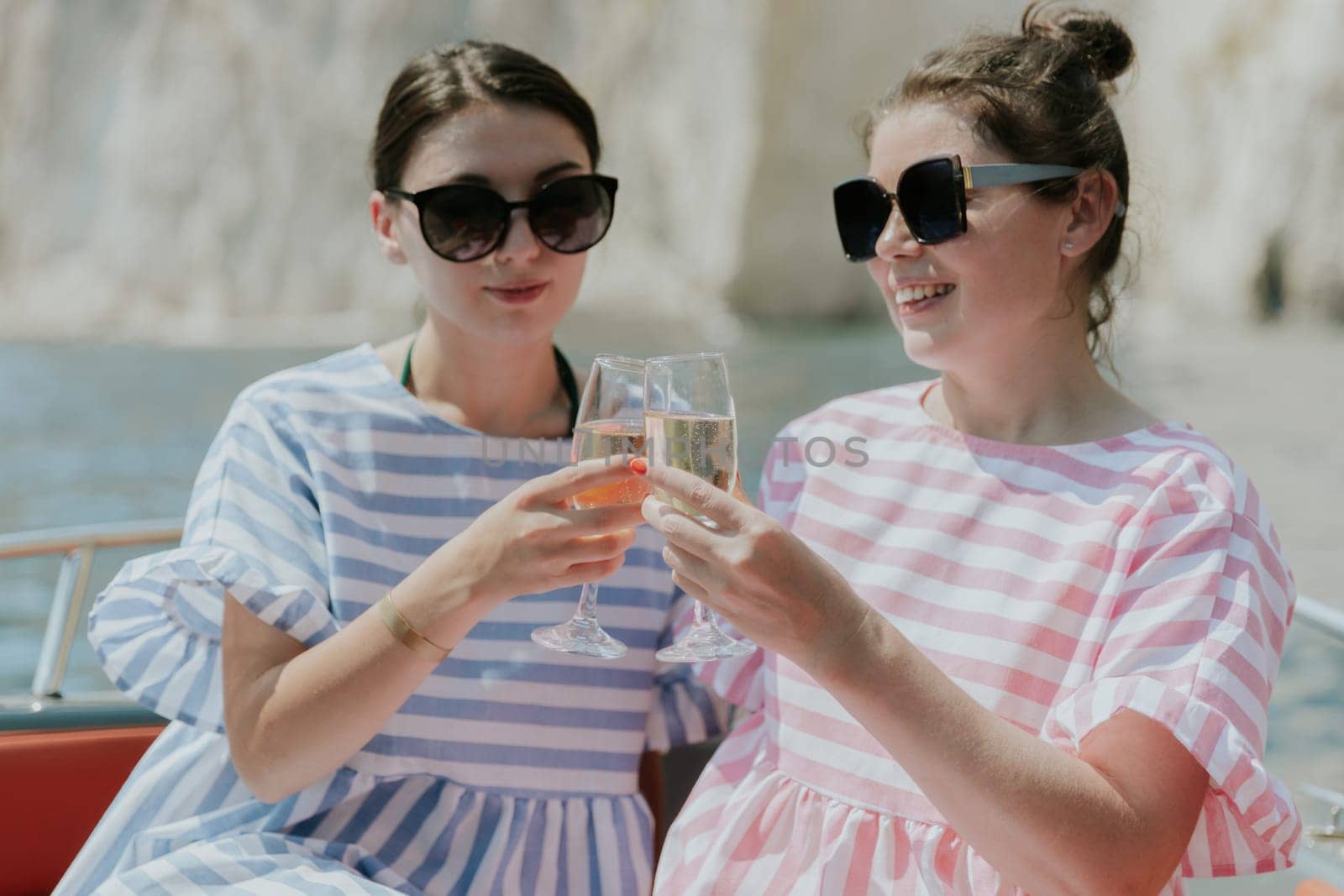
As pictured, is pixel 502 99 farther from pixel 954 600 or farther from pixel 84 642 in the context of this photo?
pixel 84 642

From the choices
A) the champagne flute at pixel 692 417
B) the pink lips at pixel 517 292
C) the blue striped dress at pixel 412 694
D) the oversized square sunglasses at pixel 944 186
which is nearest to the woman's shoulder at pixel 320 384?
the blue striped dress at pixel 412 694

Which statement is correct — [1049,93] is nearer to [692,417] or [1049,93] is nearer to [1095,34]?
[1095,34]

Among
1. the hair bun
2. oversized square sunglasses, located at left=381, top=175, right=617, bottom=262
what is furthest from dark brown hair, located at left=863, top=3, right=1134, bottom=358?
oversized square sunglasses, located at left=381, top=175, right=617, bottom=262

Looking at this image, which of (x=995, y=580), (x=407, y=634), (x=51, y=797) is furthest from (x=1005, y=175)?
(x=51, y=797)

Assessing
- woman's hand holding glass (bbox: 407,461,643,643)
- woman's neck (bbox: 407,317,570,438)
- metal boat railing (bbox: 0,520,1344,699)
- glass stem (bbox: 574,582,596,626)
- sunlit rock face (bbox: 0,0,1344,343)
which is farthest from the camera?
sunlit rock face (bbox: 0,0,1344,343)

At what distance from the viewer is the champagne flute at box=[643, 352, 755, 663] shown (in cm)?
102

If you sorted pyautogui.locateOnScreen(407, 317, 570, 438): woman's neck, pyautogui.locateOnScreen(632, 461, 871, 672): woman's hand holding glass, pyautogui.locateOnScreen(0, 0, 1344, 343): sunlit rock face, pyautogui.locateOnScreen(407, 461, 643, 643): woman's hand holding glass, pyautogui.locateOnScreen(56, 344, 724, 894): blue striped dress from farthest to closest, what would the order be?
pyautogui.locateOnScreen(0, 0, 1344, 343): sunlit rock face → pyautogui.locateOnScreen(407, 317, 570, 438): woman's neck → pyautogui.locateOnScreen(56, 344, 724, 894): blue striped dress → pyautogui.locateOnScreen(407, 461, 643, 643): woman's hand holding glass → pyautogui.locateOnScreen(632, 461, 871, 672): woman's hand holding glass

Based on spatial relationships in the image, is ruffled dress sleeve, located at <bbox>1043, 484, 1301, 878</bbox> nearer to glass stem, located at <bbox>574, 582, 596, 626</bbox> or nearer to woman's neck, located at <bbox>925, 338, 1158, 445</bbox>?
woman's neck, located at <bbox>925, 338, 1158, 445</bbox>

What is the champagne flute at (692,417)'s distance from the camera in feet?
3.35

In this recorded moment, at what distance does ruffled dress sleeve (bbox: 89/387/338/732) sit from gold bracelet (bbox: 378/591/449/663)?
5.2 inches

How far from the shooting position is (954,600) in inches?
46.6

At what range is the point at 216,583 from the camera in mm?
1232

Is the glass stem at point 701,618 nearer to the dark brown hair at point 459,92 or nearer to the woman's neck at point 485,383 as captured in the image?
the woman's neck at point 485,383

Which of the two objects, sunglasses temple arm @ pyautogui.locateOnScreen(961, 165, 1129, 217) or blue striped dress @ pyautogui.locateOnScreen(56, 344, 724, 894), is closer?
sunglasses temple arm @ pyautogui.locateOnScreen(961, 165, 1129, 217)
